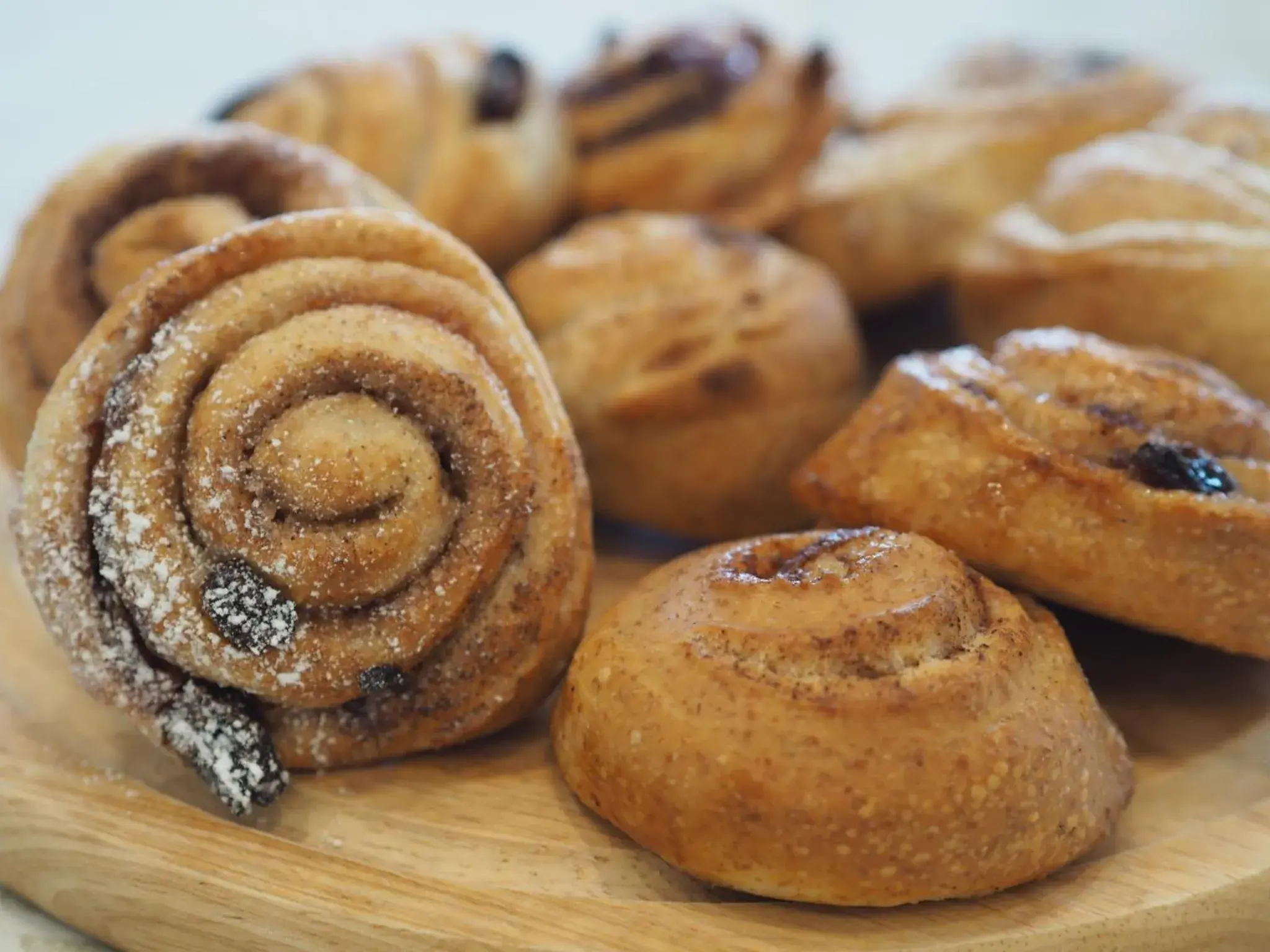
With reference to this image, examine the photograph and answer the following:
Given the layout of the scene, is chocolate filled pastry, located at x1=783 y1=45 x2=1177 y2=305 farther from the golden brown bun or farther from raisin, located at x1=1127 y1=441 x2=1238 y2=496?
the golden brown bun

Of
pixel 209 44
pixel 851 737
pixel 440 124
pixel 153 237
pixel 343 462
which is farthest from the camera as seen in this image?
pixel 209 44

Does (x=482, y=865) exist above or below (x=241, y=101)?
below

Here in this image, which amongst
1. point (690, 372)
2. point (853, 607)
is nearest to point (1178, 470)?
point (853, 607)

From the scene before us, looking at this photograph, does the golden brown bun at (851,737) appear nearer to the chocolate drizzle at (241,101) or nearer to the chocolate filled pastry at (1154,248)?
the chocolate filled pastry at (1154,248)

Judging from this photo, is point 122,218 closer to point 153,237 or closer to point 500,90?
point 153,237

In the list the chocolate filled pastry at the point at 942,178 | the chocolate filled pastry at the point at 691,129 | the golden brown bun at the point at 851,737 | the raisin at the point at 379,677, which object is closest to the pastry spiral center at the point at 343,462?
the raisin at the point at 379,677

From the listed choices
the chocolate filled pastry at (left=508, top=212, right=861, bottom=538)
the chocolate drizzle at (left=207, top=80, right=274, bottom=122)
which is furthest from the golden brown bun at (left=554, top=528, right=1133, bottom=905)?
the chocolate drizzle at (left=207, top=80, right=274, bottom=122)

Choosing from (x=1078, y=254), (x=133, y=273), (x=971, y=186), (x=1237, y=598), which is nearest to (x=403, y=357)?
(x=133, y=273)
